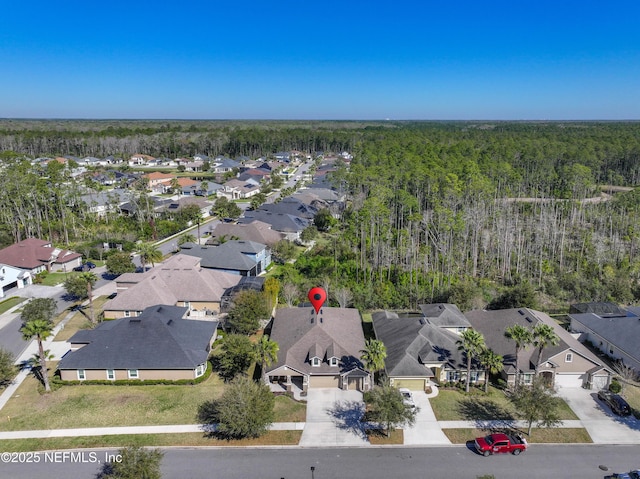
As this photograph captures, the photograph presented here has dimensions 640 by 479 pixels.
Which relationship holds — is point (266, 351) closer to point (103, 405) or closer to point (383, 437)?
point (383, 437)

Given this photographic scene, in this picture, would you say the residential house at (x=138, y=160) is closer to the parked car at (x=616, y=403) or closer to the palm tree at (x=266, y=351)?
the palm tree at (x=266, y=351)

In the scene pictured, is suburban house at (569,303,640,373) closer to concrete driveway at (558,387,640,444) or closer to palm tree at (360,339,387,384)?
concrete driveway at (558,387,640,444)

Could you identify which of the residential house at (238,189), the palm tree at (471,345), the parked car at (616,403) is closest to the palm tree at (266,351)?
the palm tree at (471,345)

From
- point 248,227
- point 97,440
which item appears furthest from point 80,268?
point 97,440

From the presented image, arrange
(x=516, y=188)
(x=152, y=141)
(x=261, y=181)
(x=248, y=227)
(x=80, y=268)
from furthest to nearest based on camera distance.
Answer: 1. (x=152, y=141)
2. (x=261, y=181)
3. (x=516, y=188)
4. (x=248, y=227)
5. (x=80, y=268)

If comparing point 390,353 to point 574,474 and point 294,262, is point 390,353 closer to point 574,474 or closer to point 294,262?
point 574,474

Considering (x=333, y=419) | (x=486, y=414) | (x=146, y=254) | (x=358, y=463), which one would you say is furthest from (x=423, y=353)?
(x=146, y=254)

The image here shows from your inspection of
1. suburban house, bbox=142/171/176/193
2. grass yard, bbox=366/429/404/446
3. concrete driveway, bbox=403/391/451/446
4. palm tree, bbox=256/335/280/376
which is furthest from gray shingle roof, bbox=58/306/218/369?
suburban house, bbox=142/171/176/193
